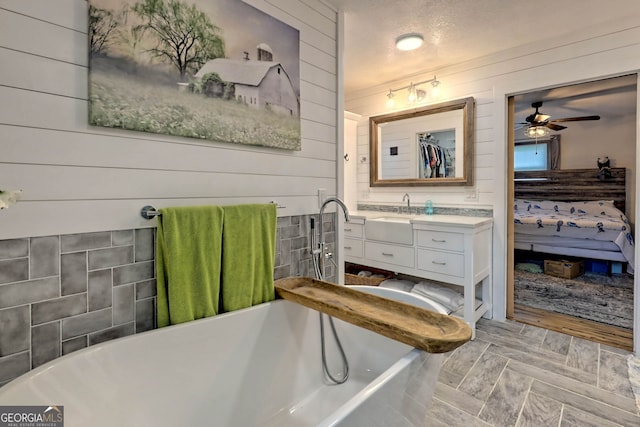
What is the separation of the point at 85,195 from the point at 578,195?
260 inches

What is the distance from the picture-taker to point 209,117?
148 centimetres

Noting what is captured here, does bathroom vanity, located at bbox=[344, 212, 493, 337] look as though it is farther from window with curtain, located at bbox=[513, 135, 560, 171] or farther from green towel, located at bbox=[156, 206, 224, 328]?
window with curtain, located at bbox=[513, 135, 560, 171]

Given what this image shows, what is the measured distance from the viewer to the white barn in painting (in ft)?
5.01

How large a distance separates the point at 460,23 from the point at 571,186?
4523 millimetres

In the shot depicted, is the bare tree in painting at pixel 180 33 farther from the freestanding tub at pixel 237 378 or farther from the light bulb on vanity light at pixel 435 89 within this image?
the light bulb on vanity light at pixel 435 89

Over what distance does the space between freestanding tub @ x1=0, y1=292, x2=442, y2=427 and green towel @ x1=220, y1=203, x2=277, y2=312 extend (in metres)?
0.09

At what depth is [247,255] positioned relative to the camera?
156 centimetres

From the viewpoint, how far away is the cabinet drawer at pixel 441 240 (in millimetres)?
2600

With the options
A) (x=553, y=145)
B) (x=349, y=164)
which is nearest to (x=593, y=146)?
(x=553, y=145)

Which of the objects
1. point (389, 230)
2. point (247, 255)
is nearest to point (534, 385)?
point (389, 230)

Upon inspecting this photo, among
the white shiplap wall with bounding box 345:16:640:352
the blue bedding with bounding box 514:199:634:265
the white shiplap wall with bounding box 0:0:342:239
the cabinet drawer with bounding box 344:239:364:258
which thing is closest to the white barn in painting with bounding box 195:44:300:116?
the white shiplap wall with bounding box 0:0:342:239

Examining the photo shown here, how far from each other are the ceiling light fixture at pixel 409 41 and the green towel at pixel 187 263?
6.81 ft

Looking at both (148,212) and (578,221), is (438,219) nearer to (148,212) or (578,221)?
(148,212)

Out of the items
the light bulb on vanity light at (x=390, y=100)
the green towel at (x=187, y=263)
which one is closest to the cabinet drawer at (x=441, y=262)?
the light bulb on vanity light at (x=390, y=100)
